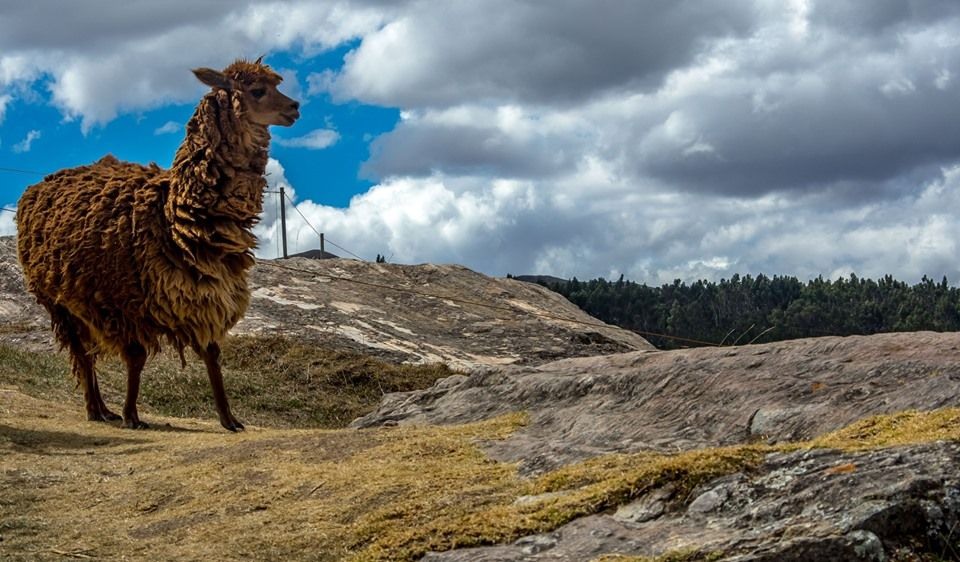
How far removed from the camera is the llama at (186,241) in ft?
39.3

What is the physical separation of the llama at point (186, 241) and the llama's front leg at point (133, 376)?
1 cm

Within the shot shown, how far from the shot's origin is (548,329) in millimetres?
20016

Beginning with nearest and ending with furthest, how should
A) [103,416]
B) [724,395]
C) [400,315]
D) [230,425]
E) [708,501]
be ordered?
[708,501] < [724,395] < [230,425] < [103,416] < [400,315]

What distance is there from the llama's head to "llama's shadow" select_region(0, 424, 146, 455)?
355cm

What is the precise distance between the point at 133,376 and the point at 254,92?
3287 millimetres

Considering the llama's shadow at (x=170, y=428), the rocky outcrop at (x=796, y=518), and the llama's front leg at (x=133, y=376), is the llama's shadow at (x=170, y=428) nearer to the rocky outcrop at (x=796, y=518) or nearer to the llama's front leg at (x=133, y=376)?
the llama's front leg at (x=133, y=376)

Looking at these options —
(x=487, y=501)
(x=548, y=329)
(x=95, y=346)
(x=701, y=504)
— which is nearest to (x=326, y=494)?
(x=487, y=501)

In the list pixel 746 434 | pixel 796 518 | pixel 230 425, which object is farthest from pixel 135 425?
pixel 796 518

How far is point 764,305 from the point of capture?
41125 millimetres

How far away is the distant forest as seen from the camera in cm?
3528

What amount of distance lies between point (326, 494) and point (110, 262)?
5.79 metres

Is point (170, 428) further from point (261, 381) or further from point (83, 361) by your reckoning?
point (261, 381)

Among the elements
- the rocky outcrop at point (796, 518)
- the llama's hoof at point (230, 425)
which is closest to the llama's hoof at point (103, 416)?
the llama's hoof at point (230, 425)

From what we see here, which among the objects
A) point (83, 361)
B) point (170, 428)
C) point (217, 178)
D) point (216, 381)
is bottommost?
point (170, 428)
